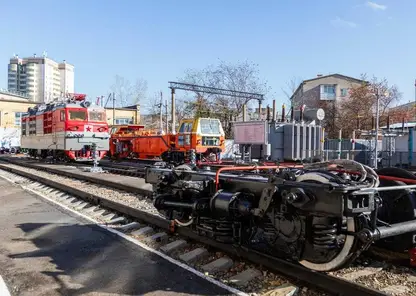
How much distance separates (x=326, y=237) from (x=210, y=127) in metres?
16.7

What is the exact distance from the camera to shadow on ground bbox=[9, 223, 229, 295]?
4.01 meters

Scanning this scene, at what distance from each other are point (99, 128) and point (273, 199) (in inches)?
728

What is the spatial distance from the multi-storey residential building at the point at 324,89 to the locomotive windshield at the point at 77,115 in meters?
40.0

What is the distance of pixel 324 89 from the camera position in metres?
57.3

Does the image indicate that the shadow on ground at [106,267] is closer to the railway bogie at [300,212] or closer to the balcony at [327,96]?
the railway bogie at [300,212]

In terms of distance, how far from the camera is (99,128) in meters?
21.1

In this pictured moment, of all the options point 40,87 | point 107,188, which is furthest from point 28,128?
point 40,87

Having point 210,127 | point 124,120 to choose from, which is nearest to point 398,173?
point 210,127

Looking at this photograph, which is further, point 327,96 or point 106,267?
point 327,96

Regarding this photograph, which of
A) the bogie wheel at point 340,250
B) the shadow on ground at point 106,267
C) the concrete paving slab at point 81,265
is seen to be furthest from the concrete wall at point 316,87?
the bogie wheel at point 340,250

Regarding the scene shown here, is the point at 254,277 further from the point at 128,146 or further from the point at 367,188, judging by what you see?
the point at 128,146

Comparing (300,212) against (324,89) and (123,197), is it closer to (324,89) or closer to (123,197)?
(123,197)

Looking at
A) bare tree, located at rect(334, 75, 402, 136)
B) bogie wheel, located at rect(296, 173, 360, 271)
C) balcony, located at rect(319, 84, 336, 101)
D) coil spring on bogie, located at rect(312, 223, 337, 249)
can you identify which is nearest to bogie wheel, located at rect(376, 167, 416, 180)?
bogie wheel, located at rect(296, 173, 360, 271)

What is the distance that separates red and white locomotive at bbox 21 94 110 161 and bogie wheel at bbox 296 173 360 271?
16154 mm
